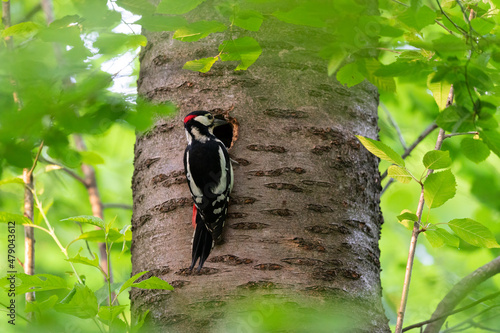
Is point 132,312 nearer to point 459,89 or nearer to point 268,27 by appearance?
point 268,27

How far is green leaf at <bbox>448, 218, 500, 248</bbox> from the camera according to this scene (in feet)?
5.28

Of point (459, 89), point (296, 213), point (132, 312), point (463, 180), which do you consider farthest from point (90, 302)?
point (463, 180)

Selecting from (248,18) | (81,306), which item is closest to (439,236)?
(248,18)

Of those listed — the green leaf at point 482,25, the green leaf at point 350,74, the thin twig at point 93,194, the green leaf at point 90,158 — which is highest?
the green leaf at point 482,25

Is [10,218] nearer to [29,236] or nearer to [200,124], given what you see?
[29,236]

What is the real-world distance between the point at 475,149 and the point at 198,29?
1.07 meters

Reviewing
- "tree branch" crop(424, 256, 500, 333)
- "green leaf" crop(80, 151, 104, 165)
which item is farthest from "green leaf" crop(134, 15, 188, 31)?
"green leaf" crop(80, 151, 104, 165)

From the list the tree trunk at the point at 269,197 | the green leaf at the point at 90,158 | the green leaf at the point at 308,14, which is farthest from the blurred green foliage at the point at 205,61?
the green leaf at the point at 90,158

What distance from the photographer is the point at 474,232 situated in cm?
162

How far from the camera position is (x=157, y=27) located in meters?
1.48

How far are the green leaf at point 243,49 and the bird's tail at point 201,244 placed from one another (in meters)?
0.63

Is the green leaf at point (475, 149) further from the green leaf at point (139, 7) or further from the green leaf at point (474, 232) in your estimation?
the green leaf at point (139, 7)

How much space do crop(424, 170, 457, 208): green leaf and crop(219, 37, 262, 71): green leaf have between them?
2.24 ft

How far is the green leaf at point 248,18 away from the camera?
4.74ft
